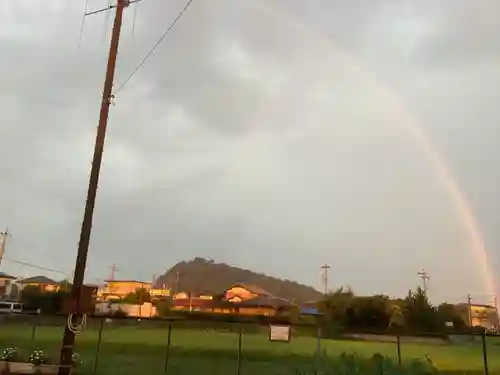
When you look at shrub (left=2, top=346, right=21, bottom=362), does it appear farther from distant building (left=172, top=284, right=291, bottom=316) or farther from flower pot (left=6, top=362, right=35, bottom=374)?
distant building (left=172, top=284, right=291, bottom=316)

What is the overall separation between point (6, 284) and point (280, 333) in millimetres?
94459

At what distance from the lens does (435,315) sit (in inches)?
2475

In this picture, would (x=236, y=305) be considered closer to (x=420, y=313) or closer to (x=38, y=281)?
(x=38, y=281)

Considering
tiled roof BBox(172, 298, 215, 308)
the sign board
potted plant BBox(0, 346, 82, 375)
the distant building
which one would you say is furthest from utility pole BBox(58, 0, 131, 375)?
tiled roof BBox(172, 298, 215, 308)

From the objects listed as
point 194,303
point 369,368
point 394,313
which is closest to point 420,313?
point 394,313

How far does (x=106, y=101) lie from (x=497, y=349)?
42.8 metres

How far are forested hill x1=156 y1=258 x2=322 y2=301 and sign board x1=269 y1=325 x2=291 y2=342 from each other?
120 m

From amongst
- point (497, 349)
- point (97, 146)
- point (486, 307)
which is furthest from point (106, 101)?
point (486, 307)

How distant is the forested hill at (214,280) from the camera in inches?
5586

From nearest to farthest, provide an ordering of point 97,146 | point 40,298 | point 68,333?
point 68,333, point 97,146, point 40,298

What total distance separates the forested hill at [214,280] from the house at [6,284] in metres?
39.8

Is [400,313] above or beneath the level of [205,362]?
above

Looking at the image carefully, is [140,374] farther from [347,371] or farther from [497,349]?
[497,349]

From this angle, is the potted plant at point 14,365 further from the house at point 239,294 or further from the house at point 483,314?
the house at point 239,294
